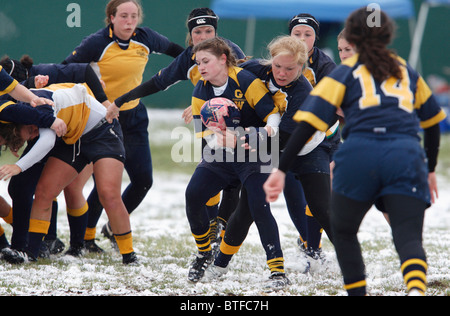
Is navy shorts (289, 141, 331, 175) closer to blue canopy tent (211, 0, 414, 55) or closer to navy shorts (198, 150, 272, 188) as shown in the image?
navy shorts (198, 150, 272, 188)

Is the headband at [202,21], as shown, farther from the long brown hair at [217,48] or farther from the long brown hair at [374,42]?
the long brown hair at [374,42]

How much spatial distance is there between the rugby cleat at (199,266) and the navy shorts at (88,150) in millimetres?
1013

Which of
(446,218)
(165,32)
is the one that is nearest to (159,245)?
(446,218)

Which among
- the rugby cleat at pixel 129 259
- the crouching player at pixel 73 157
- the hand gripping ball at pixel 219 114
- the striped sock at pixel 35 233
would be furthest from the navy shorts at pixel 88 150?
the hand gripping ball at pixel 219 114

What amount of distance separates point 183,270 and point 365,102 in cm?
217

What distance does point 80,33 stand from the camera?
14.0 metres

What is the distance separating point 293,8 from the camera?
14.5 metres

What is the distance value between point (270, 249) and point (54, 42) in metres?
11.1

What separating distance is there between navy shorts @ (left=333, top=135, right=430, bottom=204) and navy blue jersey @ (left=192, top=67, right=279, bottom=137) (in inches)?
42.1

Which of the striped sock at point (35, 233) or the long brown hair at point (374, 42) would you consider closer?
the long brown hair at point (374, 42)

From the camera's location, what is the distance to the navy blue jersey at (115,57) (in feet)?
17.3

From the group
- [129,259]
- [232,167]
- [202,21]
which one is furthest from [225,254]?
[202,21]

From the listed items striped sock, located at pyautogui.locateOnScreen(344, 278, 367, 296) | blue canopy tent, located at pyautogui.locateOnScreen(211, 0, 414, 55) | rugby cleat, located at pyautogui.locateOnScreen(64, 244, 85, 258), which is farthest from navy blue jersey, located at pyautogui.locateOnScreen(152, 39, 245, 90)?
blue canopy tent, located at pyautogui.locateOnScreen(211, 0, 414, 55)

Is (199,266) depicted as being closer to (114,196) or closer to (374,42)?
(114,196)
